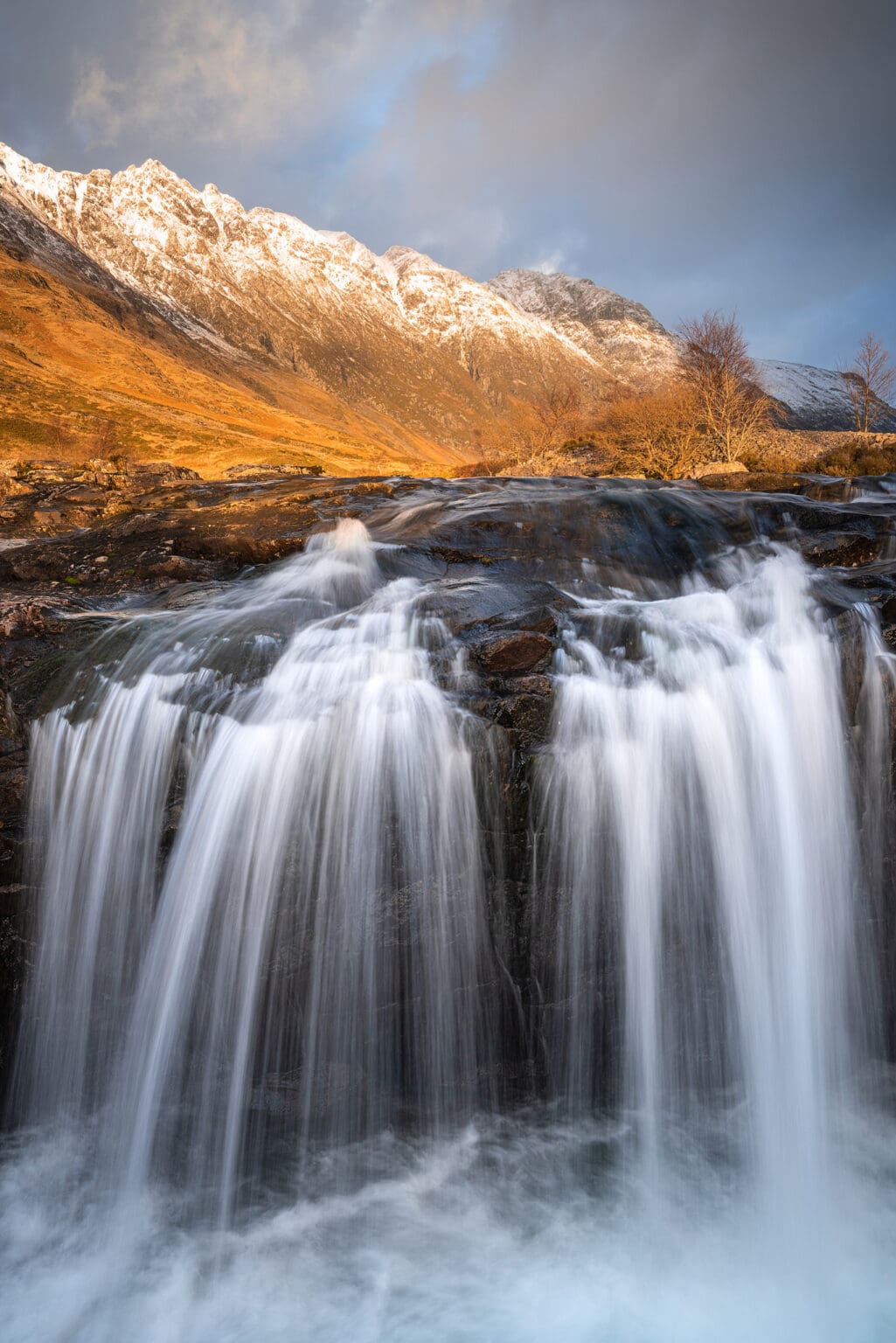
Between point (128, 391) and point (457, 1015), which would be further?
point (128, 391)

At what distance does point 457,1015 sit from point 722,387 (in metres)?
32.3

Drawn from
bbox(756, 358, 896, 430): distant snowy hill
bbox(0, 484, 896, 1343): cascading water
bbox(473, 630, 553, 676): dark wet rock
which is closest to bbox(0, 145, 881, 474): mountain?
bbox(756, 358, 896, 430): distant snowy hill

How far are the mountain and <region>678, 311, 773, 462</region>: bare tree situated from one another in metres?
8.46

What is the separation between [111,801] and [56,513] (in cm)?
1145

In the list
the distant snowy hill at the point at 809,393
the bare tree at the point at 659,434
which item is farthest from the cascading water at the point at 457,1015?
the distant snowy hill at the point at 809,393

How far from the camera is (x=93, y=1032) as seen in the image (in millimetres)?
4770

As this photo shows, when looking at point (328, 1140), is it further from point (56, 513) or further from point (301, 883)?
point (56, 513)

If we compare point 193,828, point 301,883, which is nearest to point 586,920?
point 301,883

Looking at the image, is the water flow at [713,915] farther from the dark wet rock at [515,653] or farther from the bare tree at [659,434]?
the bare tree at [659,434]

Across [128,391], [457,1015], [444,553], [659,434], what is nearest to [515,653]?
[457,1015]

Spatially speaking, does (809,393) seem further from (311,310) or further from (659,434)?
(311,310)

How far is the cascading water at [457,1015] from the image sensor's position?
3.80m

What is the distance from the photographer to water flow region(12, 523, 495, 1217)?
4.59 meters

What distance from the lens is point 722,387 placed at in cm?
2988
